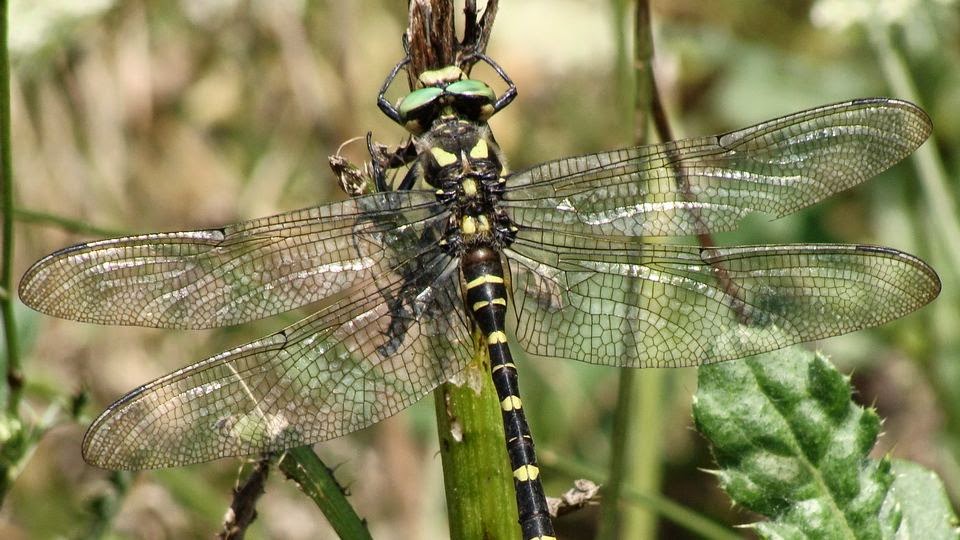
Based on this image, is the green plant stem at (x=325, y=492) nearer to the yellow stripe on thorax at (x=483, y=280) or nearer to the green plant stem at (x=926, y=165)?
the yellow stripe on thorax at (x=483, y=280)

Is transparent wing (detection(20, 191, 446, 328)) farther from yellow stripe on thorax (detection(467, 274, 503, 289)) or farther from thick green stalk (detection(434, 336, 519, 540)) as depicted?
thick green stalk (detection(434, 336, 519, 540))

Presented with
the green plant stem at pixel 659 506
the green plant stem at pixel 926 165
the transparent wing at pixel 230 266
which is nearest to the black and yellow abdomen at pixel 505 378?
the transparent wing at pixel 230 266

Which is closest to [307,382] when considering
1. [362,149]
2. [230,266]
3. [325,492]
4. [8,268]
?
[230,266]

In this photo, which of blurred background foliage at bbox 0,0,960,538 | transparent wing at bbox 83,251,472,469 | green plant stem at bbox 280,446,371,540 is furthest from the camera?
blurred background foliage at bbox 0,0,960,538

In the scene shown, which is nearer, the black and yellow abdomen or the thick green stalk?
the thick green stalk

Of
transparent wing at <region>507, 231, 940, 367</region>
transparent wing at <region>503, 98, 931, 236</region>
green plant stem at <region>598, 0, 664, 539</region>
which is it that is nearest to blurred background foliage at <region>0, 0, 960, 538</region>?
green plant stem at <region>598, 0, 664, 539</region>

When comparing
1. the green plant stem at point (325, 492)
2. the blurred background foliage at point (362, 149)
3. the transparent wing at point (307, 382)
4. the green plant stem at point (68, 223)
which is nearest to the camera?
the green plant stem at point (325, 492)
